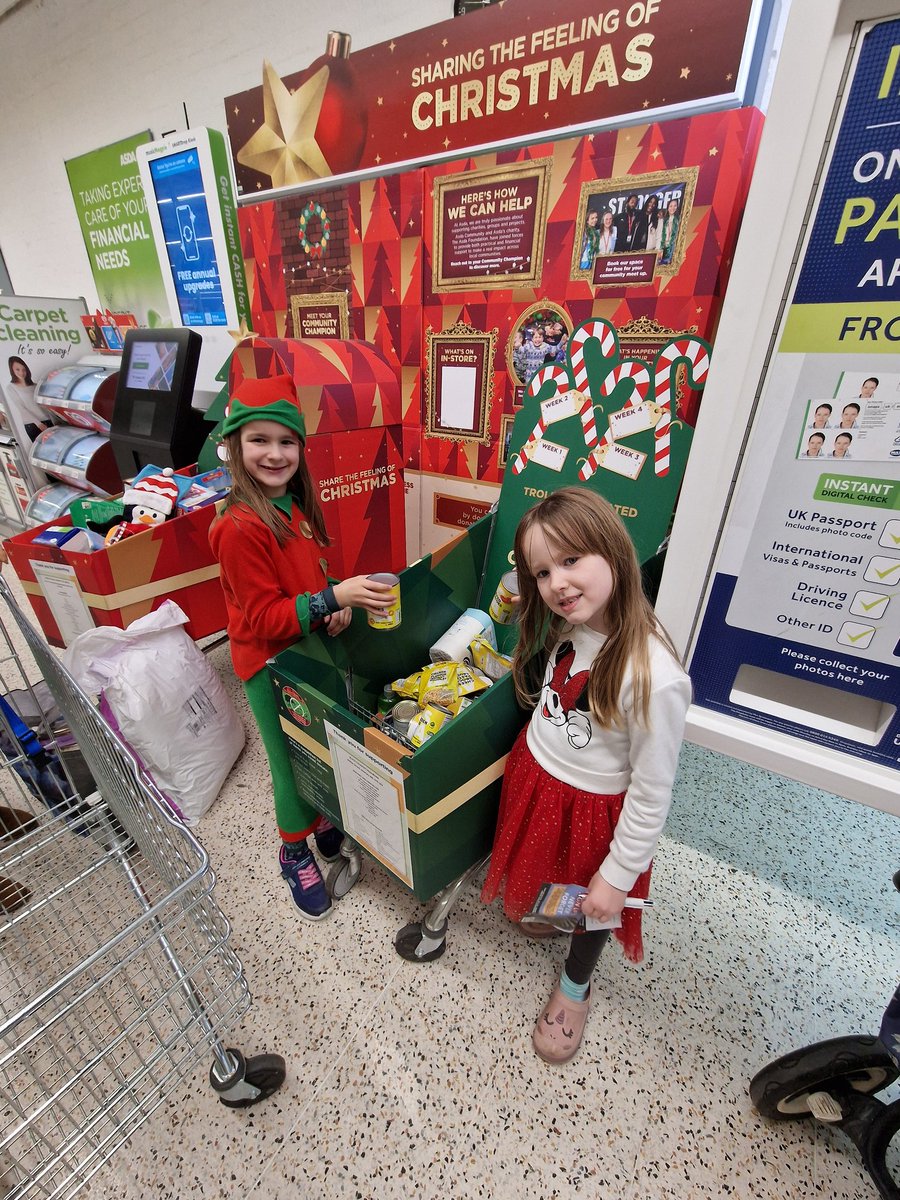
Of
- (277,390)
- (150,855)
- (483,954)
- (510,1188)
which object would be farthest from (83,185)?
(510,1188)

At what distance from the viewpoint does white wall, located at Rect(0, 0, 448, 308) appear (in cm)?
212

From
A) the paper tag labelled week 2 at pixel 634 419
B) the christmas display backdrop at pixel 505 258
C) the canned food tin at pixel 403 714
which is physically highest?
the christmas display backdrop at pixel 505 258

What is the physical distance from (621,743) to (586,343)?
876 mm

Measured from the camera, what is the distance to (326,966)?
123 centimetres

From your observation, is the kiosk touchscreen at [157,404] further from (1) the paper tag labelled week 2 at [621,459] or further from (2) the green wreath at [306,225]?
(1) the paper tag labelled week 2 at [621,459]

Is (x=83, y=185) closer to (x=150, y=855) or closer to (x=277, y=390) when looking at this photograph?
(x=277, y=390)

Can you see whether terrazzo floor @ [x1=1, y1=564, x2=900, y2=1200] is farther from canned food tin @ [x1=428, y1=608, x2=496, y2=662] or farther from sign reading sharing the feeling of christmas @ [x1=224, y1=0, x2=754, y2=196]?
sign reading sharing the feeling of christmas @ [x1=224, y1=0, x2=754, y2=196]

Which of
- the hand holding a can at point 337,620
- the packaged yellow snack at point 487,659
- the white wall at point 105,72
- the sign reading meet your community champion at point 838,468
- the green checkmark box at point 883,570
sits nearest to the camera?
the sign reading meet your community champion at point 838,468

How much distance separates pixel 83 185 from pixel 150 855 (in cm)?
417

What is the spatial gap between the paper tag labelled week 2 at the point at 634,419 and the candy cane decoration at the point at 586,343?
0.11 metres

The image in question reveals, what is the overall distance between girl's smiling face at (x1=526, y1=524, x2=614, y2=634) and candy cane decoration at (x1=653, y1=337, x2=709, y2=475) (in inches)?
17.0

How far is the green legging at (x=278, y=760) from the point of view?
1.24 metres

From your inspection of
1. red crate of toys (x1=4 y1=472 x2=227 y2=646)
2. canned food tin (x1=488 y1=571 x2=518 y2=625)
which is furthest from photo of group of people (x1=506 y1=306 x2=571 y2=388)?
red crate of toys (x1=4 y1=472 x2=227 y2=646)

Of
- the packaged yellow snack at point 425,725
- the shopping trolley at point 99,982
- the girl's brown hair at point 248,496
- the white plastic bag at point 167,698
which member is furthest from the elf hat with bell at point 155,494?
the packaged yellow snack at point 425,725
